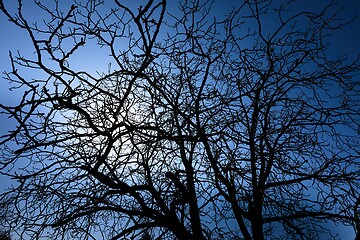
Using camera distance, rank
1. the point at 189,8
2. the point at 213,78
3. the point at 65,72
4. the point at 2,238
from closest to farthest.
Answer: the point at 65,72 < the point at 2,238 < the point at 189,8 < the point at 213,78

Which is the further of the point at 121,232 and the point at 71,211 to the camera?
the point at 121,232

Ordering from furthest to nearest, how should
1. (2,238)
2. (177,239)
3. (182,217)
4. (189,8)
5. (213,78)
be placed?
1. (213,78)
2. (177,239)
3. (182,217)
4. (189,8)
5. (2,238)

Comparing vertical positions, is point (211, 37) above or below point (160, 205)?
above

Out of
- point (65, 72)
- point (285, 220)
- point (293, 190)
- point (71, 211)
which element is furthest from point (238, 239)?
point (65, 72)

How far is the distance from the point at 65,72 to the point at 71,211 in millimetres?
2115

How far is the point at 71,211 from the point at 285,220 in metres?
3.10

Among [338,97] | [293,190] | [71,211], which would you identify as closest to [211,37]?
[338,97]

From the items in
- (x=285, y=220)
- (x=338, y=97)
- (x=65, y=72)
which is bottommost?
(x=285, y=220)

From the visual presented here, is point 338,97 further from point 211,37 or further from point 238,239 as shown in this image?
point 238,239

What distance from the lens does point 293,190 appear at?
3893mm

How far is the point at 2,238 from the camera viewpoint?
9.89ft

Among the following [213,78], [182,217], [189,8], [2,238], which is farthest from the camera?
[213,78]

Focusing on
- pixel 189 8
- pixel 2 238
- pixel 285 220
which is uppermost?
pixel 189 8

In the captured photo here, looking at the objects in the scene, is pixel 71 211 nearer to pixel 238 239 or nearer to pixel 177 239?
pixel 177 239
